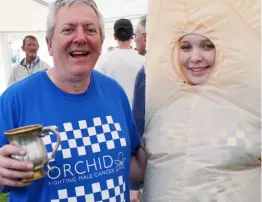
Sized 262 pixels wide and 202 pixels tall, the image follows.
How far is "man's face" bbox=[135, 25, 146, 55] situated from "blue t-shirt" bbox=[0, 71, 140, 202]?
1.78 metres

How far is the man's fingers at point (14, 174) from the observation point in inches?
41.5

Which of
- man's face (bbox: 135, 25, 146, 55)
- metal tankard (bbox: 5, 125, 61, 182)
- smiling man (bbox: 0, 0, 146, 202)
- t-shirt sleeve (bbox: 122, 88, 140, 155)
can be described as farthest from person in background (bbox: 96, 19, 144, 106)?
metal tankard (bbox: 5, 125, 61, 182)

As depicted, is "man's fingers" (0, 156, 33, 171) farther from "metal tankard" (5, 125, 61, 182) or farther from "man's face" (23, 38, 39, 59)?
"man's face" (23, 38, 39, 59)

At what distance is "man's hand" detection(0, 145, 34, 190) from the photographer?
41.2 inches

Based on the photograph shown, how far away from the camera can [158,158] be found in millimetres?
1407

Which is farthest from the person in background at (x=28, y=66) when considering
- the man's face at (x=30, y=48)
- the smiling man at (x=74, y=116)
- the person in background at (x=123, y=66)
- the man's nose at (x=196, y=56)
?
the man's nose at (x=196, y=56)

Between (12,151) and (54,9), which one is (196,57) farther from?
(12,151)

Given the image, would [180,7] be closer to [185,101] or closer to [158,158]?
[185,101]

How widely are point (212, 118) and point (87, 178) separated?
0.45m

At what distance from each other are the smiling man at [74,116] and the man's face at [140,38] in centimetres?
175

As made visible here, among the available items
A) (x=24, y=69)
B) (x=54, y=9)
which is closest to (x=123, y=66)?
(x=54, y=9)

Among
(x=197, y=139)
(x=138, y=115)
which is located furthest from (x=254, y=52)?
(x=138, y=115)

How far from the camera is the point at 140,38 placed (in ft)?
10.4

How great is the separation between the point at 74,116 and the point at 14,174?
31 cm
